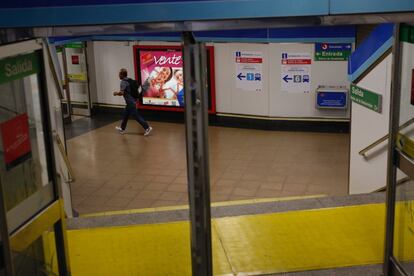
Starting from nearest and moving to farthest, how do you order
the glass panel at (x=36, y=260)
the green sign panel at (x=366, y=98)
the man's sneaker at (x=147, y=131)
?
1. the glass panel at (x=36, y=260)
2. the green sign panel at (x=366, y=98)
3. the man's sneaker at (x=147, y=131)

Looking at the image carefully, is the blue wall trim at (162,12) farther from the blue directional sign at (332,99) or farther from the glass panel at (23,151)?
the blue directional sign at (332,99)

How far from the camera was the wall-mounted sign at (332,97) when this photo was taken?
1106 centimetres

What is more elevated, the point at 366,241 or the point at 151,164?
the point at 366,241

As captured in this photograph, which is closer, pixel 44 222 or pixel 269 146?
pixel 44 222

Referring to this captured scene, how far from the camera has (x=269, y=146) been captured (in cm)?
1062

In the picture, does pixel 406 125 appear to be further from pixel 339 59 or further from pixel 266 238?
pixel 339 59

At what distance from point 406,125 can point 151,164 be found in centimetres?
661

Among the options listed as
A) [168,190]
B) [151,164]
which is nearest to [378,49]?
[168,190]

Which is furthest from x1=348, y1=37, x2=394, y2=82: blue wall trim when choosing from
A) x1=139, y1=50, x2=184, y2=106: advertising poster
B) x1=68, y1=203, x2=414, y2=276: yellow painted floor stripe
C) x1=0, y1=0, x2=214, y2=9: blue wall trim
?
x1=139, y1=50, x2=184, y2=106: advertising poster

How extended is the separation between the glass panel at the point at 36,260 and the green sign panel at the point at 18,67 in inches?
40.7

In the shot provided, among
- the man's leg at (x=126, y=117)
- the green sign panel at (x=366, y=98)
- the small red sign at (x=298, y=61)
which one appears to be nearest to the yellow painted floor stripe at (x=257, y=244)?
the green sign panel at (x=366, y=98)

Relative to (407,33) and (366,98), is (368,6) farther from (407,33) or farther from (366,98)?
(366,98)

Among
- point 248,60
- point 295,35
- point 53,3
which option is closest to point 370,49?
point 53,3

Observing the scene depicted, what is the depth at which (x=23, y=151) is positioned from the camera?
2818 millimetres
